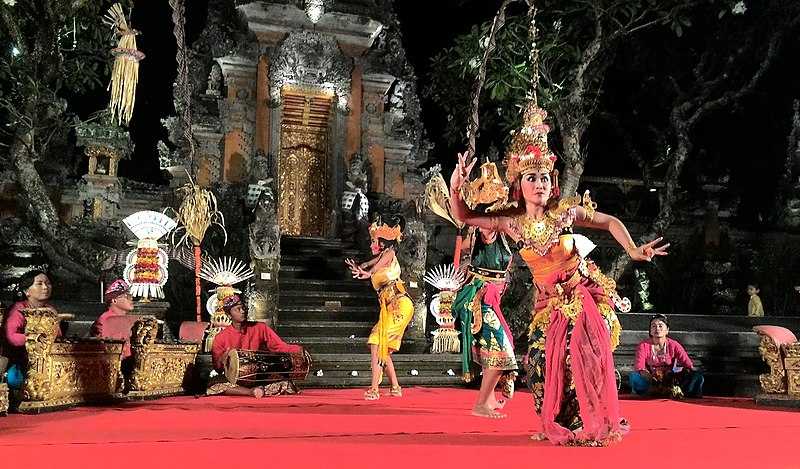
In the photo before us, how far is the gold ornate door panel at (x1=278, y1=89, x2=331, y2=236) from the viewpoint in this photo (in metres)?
15.2

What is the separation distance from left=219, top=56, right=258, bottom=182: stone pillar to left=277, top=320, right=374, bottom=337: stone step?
5019 millimetres

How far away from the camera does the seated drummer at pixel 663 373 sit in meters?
7.55

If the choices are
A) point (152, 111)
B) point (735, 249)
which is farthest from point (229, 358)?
point (735, 249)

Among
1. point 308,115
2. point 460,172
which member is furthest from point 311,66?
point 460,172

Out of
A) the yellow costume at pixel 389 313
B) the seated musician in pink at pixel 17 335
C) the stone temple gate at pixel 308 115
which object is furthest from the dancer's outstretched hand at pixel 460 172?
the stone temple gate at pixel 308 115

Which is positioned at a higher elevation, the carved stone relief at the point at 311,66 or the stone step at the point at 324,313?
the carved stone relief at the point at 311,66

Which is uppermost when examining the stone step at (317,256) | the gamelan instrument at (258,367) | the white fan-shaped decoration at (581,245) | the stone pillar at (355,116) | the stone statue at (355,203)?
the stone pillar at (355,116)

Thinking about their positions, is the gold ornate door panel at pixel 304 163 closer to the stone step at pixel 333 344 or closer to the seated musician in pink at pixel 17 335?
the stone step at pixel 333 344

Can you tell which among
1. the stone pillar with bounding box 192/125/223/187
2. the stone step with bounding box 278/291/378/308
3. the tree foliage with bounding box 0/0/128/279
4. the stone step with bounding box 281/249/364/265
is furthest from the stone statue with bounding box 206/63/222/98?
the stone step with bounding box 278/291/378/308

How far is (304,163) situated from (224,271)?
20.2ft

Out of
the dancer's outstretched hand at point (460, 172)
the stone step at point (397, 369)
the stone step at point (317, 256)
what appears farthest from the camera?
the stone step at point (317, 256)

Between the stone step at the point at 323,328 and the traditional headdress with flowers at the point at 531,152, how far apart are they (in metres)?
6.68

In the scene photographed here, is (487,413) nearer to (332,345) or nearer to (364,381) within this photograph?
(364,381)

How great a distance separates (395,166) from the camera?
15797 millimetres
